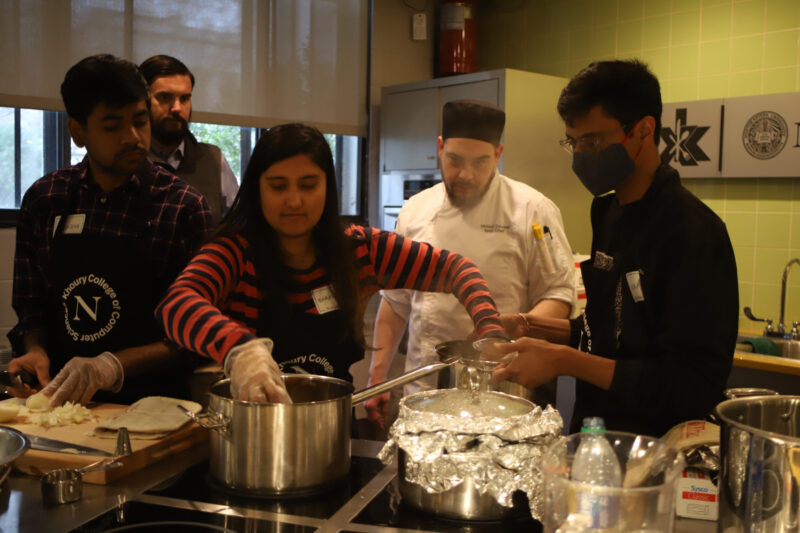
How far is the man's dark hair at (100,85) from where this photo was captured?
1.69 meters

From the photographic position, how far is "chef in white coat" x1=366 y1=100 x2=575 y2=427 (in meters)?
2.25

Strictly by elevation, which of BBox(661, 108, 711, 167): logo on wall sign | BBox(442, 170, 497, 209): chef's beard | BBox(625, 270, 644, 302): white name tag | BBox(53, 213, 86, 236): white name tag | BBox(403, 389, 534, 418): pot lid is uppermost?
BBox(661, 108, 711, 167): logo on wall sign

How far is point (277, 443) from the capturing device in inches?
41.6

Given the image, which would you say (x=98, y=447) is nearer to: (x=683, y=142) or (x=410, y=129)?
(x=410, y=129)

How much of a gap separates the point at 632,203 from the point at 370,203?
8.95 ft

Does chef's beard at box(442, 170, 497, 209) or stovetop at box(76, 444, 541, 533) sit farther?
chef's beard at box(442, 170, 497, 209)

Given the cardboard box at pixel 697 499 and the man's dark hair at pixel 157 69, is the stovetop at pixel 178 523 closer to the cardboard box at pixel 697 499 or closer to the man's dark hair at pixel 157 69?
the cardboard box at pixel 697 499

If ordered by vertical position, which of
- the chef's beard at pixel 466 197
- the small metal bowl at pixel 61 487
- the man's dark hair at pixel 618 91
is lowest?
the small metal bowl at pixel 61 487

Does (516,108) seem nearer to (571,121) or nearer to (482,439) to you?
(571,121)

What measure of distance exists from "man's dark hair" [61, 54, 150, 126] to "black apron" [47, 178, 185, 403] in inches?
12.2

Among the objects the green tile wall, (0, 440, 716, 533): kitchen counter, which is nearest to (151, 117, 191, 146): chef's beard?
(0, 440, 716, 533): kitchen counter

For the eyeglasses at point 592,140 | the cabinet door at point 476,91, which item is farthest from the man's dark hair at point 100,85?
the cabinet door at point 476,91

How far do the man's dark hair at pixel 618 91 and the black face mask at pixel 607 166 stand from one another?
6 cm

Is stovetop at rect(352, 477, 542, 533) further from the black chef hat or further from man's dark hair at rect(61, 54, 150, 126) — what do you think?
the black chef hat
